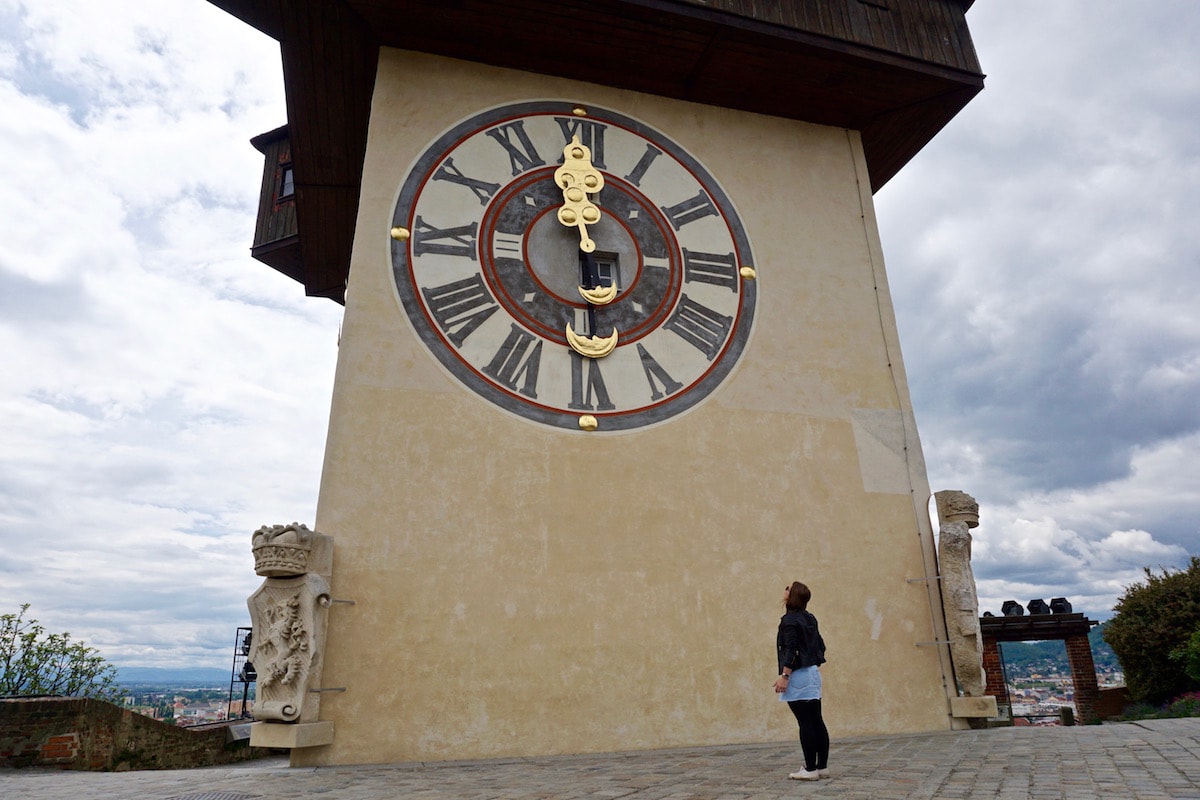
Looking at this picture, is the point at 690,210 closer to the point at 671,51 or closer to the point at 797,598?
the point at 671,51

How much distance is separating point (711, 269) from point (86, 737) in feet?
20.7

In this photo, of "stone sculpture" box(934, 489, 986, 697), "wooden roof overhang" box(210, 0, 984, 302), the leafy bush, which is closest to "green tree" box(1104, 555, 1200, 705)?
the leafy bush

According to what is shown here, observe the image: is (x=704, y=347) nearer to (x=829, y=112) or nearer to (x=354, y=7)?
(x=829, y=112)

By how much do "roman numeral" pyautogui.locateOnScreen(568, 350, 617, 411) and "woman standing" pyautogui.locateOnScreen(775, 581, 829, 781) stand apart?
2.70 metres

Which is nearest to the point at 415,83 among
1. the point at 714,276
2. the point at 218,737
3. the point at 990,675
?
the point at 714,276

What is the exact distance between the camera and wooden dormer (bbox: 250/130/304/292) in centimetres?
1082

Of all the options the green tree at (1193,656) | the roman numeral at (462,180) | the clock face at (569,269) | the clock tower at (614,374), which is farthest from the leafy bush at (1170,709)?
the roman numeral at (462,180)

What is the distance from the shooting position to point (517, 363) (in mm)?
6012

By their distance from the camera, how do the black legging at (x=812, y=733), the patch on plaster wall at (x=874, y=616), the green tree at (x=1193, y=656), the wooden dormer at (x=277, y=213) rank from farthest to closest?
the wooden dormer at (x=277, y=213)
the green tree at (x=1193, y=656)
the patch on plaster wall at (x=874, y=616)
the black legging at (x=812, y=733)

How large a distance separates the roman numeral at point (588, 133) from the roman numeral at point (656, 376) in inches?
69.8

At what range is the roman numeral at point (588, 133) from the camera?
6.92 metres

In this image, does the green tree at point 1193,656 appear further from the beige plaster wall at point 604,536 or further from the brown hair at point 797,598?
the brown hair at point 797,598

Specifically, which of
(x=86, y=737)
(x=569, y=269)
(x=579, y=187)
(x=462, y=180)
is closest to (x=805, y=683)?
(x=569, y=269)

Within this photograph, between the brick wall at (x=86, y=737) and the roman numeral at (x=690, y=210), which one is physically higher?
the roman numeral at (x=690, y=210)
